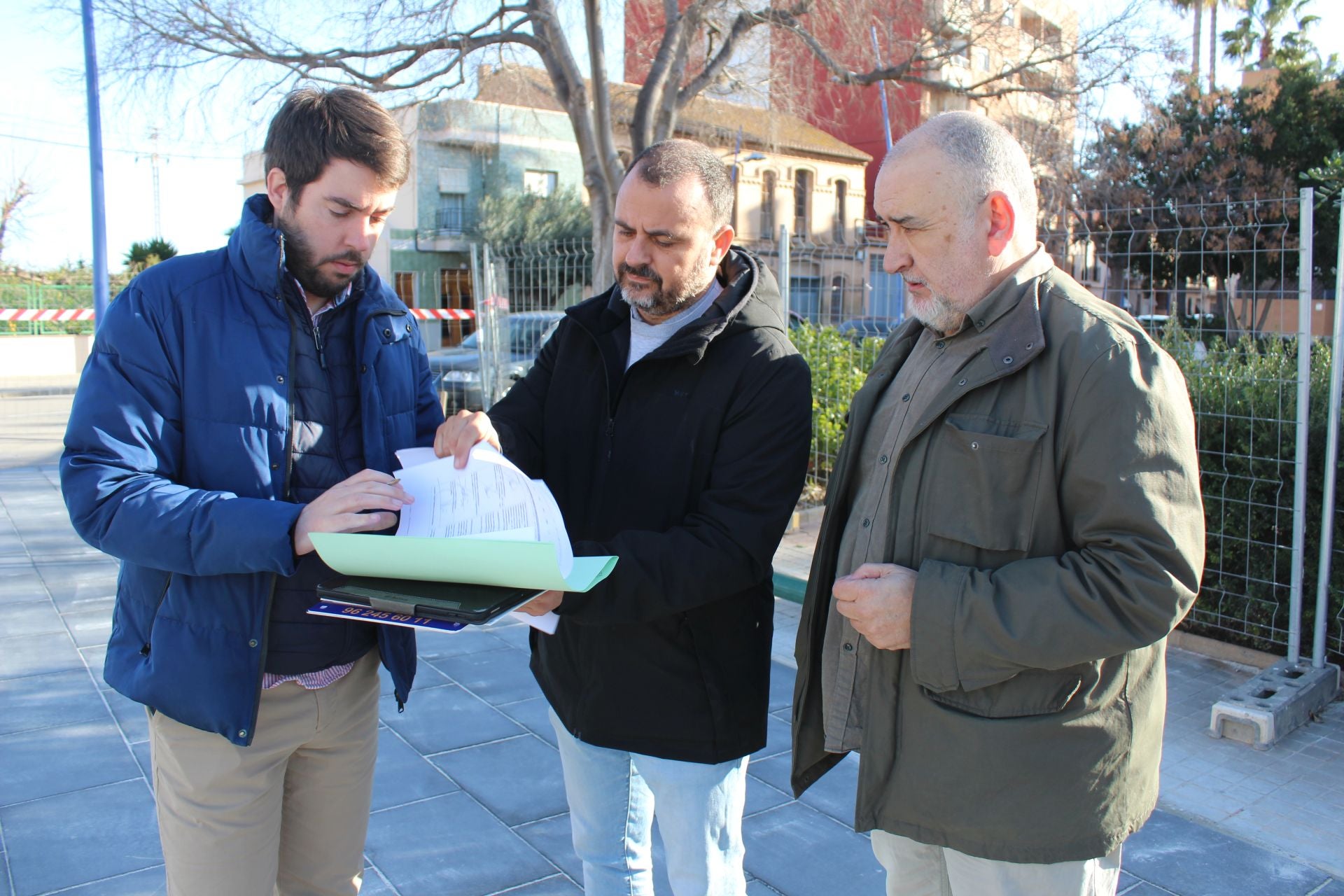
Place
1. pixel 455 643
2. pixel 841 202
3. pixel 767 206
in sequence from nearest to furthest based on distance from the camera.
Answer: pixel 455 643, pixel 767 206, pixel 841 202

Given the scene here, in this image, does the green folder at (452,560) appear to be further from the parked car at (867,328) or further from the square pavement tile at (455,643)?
the parked car at (867,328)

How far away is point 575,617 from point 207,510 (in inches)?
A: 27.7

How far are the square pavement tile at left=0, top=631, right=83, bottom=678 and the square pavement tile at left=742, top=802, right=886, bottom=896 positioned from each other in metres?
3.41

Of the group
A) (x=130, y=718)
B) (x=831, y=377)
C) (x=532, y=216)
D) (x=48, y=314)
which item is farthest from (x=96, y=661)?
(x=532, y=216)

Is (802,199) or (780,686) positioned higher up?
(802,199)

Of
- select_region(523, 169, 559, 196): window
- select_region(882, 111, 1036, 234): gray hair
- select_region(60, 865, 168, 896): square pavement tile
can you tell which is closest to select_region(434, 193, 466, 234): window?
select_region(523, 169, 559, 196): window

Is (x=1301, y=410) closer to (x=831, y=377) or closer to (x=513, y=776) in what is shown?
(x=513, y=776)

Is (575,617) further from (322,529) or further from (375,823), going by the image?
(375,823)

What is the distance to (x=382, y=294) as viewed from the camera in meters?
2.19

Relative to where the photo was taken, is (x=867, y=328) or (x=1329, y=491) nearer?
(x=1329, y=491)

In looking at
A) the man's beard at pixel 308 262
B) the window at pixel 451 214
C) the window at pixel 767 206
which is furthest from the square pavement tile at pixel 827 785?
the window at pixel 767 206

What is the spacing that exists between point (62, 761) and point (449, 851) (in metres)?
1.67

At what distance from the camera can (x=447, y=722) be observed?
416cm

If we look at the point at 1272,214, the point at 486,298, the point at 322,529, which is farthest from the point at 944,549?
the point at 1272,214
